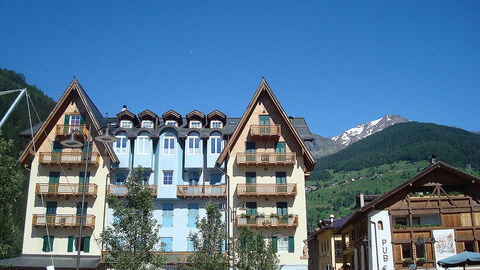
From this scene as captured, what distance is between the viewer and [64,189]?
59.4m

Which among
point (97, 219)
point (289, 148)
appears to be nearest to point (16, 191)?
point (97, 219)

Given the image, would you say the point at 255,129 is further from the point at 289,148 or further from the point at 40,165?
the point at 40,165

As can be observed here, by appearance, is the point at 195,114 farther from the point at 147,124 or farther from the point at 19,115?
the point at 19,115

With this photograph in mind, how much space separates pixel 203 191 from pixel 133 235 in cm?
2529

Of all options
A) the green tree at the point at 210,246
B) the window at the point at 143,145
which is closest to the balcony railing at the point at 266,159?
the window at the point at 143,145

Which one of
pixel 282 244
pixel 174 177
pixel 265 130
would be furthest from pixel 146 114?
pixel 282 244

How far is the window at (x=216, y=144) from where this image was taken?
204 ft

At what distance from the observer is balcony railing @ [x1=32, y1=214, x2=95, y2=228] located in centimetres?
5800

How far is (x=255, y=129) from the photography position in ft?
196

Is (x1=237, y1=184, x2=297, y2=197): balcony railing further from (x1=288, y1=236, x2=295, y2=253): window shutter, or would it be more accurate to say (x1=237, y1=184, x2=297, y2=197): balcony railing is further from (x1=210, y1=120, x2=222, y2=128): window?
(x1=210, y1=120, x2=222, y2=128): window

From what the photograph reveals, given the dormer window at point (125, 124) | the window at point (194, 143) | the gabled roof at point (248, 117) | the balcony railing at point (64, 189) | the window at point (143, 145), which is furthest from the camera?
the dormer window at point (125, 124)

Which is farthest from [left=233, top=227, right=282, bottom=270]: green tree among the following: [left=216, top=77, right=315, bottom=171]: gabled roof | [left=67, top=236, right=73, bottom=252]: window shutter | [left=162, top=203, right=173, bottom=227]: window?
[left=67, top=236, right=73, bottom=252]: window shutter

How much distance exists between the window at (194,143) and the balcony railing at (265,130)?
21.9ft

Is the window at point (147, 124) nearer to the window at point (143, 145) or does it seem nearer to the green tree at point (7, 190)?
the window at point (143, 145)
